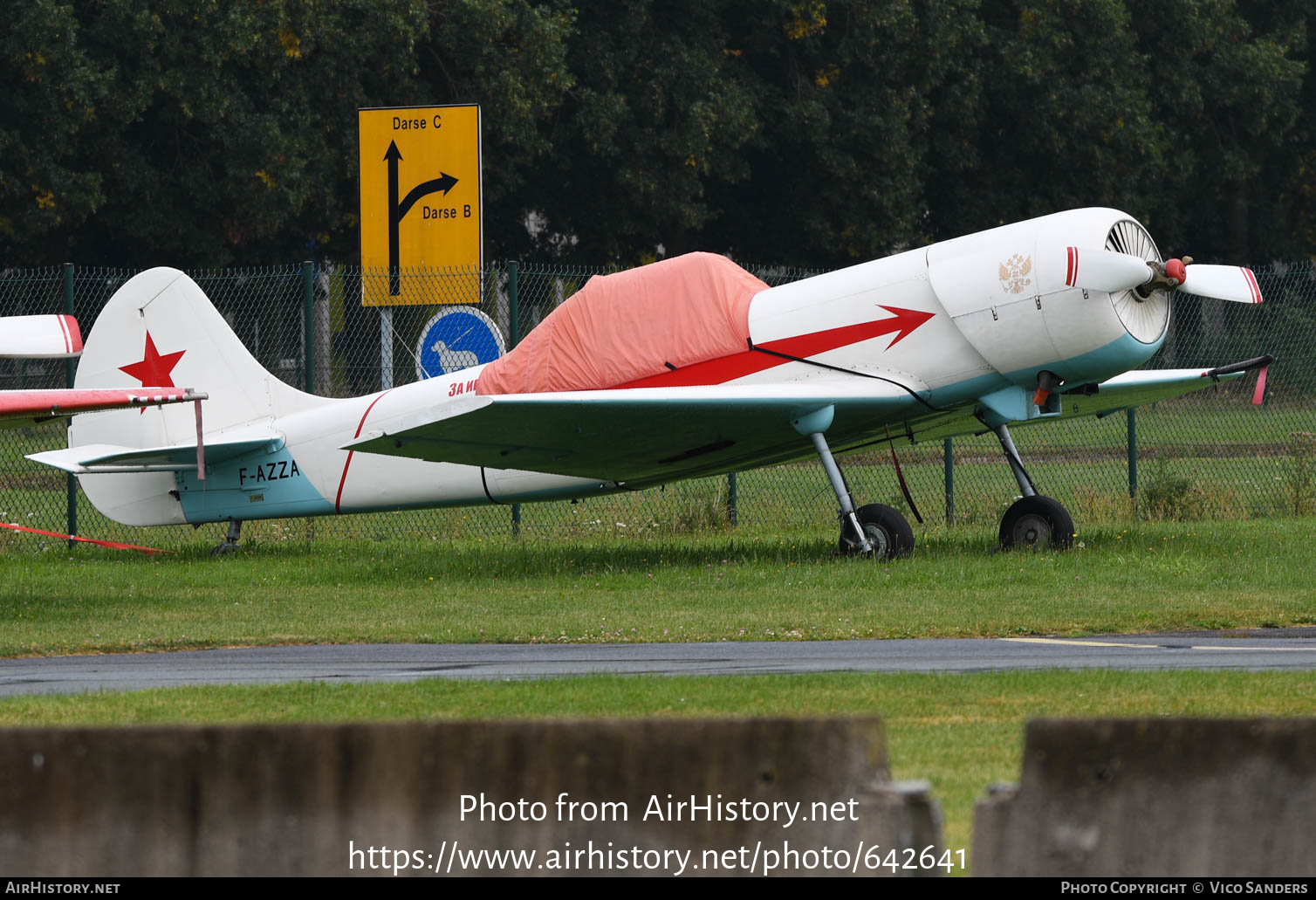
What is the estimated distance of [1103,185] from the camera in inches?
1567

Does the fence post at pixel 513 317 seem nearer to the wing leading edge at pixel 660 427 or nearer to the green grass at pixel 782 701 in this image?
the wing leading edge at pixel 660 427

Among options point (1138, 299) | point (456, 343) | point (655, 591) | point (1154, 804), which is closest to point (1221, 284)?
point (1138, 299)

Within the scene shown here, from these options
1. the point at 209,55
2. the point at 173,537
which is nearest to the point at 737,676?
the point at 173,537

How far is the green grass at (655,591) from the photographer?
1034 centimetres

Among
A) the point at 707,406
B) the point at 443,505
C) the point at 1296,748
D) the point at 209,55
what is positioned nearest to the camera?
the point at 1296,748

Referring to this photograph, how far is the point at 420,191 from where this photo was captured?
17062 millimetres

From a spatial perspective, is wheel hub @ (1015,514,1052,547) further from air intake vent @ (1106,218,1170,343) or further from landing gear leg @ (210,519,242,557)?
landing gear leg @ (210,519,242,557)

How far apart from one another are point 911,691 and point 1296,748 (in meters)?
4.05

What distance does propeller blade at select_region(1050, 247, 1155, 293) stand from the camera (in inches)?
506

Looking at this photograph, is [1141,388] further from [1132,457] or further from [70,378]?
[70,378]

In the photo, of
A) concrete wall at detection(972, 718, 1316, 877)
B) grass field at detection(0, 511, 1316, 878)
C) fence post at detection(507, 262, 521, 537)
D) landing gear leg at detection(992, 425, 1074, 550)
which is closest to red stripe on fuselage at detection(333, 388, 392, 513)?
grass field at detection(0, 511, 1316, 878)

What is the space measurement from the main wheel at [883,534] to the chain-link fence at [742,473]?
3498 mm

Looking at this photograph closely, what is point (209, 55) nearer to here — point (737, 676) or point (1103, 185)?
point (1103, 185)

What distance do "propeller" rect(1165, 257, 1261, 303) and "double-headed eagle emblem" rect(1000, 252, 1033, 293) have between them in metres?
1.49
